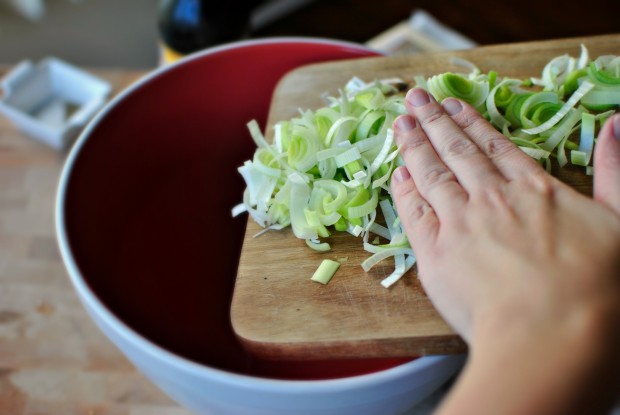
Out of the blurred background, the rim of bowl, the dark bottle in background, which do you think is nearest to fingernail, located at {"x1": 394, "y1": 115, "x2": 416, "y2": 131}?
the rim of bowl

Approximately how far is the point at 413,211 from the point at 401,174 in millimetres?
62

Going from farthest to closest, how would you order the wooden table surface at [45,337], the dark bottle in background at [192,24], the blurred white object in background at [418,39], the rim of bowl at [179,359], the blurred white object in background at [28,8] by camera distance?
1. the blurred white object in background at [28,8]
2. the blurred white object in background at [418,39]
3. the dark bottle in background at [192,24]
4. the wooden table surface at [45,337]
5. the rim of bowl at [179,359]

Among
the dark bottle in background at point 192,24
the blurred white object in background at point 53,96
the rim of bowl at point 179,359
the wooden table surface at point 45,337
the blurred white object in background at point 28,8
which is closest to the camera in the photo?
the rim of bowl at point 179,359

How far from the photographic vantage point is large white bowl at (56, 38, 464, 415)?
0.89 m

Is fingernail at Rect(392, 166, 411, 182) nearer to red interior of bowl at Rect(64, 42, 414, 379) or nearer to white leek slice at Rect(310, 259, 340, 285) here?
white leek slice at Rect(310, 259, 340, 285)

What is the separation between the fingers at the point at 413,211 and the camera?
2.21ft

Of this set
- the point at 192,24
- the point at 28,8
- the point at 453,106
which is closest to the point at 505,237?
the point at 453,106

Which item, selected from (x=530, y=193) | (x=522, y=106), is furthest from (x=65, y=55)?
(x=530, y=193)

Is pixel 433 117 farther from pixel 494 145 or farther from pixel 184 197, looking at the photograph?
pixel 184 197

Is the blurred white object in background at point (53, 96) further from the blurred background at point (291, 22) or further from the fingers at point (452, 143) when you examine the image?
the fingers at point (452, 143)

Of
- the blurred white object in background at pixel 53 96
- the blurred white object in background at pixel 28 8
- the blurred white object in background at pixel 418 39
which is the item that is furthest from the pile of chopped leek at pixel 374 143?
the blurred white object in background at pixel 28 8

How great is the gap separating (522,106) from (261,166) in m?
0.33

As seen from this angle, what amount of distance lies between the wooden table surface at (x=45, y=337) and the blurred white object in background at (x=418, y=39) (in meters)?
0.78

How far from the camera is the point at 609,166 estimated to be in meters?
0.65
